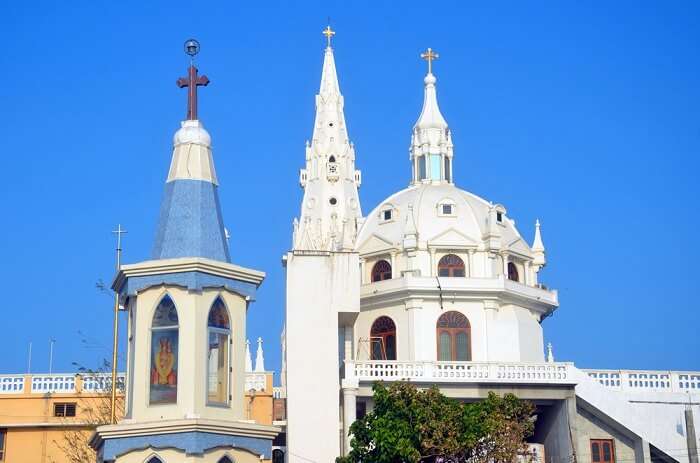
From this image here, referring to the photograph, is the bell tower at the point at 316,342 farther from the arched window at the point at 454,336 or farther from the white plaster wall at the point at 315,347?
the arched window at the point at 454,336

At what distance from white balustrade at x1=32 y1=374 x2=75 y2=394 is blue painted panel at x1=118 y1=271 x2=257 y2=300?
2045 cm

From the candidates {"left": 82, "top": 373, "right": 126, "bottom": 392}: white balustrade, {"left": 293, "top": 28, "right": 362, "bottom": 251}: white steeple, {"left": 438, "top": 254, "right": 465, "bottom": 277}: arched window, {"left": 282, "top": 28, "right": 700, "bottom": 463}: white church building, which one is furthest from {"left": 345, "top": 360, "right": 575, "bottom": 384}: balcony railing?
{"left": 293, "top": 28, "right": 362, "bottom": 251}: white steeple

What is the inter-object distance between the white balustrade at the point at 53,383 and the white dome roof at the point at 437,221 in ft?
44.5

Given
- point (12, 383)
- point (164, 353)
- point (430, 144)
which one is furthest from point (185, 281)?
point (430, 144)

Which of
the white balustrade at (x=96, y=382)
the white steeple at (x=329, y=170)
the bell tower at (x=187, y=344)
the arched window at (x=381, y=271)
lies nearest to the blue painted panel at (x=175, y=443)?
the bell tower at (x=187, y=344)

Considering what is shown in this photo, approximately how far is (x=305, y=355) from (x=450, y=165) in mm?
17385

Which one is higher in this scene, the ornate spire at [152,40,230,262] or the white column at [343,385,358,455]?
the ornate spire at [152,40,230,262]

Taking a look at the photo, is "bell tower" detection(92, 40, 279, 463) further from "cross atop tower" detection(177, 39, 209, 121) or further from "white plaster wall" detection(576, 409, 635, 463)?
"white plaster wall" detection(576, 409, 635, 463)

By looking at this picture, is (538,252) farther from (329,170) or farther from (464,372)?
(329,170)

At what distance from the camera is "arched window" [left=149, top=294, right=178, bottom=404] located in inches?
966

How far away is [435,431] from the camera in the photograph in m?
31.5

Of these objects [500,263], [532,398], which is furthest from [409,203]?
[532,398]

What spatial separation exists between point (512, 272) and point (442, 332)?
4548mm

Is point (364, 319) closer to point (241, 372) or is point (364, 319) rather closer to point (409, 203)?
point (409, 203)
